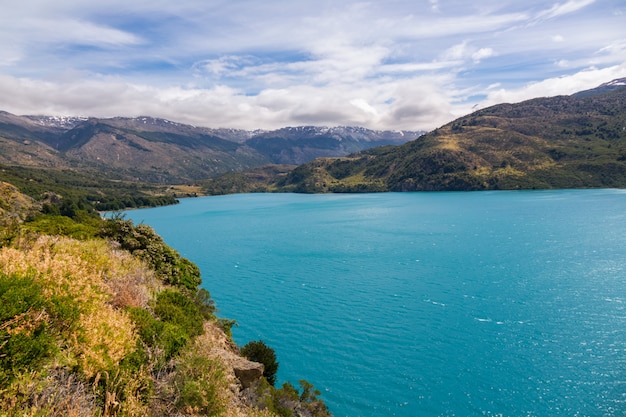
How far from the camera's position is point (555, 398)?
97.7ft

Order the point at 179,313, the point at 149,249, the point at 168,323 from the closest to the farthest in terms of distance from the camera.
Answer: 1. the point at 168,323
2. the point at 179,313
3. the point at 149,249

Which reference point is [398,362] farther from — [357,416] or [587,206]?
[587,206]

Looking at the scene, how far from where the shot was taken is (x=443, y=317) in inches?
1847

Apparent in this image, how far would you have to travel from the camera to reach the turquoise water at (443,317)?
102 ft

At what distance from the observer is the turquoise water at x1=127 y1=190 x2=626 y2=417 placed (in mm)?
31078

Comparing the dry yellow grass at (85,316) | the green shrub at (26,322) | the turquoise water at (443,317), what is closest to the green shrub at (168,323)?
the dry yellow grass at (85,316)

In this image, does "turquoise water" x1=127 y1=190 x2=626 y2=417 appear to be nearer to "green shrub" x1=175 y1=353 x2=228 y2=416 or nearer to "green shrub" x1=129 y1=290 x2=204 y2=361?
"green shrub" x1=129 y1=290 x2=204 y2=361

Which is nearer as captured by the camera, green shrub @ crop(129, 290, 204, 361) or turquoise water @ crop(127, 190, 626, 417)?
green shrub @ crop(129, 290, 204, 361)

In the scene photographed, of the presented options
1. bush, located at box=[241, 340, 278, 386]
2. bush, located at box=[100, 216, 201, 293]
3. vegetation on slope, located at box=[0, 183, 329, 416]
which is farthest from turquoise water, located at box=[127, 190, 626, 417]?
vegetation on slope, located at box=[0, 183, 329, 416]

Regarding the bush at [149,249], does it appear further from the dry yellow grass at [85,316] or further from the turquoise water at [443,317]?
the dry yellow grass at [85,316]

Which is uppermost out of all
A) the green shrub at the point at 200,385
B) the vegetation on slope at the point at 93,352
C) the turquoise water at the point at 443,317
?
the vegetation on slope at the point at 93,352

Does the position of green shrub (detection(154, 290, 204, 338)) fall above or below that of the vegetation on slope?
below

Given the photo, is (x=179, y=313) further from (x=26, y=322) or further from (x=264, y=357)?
(x=26, y=322)

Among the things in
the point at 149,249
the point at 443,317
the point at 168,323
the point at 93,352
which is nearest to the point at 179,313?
the point at 168,323
